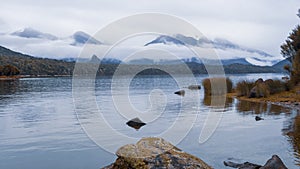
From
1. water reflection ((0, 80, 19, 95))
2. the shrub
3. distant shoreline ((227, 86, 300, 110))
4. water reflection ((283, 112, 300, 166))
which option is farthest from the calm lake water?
water reflection ((0, 80, 19, 95))

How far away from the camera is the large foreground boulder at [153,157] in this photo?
37.0ft

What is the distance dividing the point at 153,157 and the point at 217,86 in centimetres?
5267

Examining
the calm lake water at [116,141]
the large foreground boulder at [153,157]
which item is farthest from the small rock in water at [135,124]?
the large foreground boulder at [153,157]

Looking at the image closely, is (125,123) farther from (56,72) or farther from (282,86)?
(56,72)

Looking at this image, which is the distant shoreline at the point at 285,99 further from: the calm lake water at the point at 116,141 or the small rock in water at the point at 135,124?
the small rock in water at the point at 135,124

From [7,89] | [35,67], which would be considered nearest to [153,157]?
[7,89]

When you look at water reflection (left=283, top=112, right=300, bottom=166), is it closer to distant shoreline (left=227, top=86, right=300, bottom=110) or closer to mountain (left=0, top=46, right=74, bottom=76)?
distant shoreline (left=227, top=86, right=300, bottom=110)

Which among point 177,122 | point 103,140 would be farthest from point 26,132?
point 177,122

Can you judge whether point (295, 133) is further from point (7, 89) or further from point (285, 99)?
point (7, 89)

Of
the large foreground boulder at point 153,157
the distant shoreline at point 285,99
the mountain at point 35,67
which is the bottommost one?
the large foreground boulder at point 153,157

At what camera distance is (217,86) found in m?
62.8

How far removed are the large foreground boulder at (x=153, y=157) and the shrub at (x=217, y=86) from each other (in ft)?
158

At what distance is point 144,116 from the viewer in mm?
32781

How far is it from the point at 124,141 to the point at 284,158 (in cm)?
856
